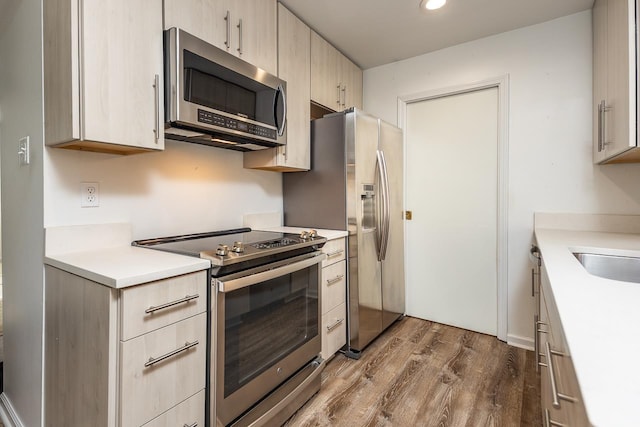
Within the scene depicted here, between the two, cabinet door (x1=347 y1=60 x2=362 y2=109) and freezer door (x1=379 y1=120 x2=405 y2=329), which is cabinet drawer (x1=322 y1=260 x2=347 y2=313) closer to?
freezer door (x1=379 y1=120 x2=405 y2=329)

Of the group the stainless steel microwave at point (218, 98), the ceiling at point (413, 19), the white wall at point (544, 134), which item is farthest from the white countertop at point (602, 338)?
the ceiling at point (413, 19)

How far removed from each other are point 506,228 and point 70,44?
2.85m

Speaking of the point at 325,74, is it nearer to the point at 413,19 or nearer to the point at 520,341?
the point at 413,19

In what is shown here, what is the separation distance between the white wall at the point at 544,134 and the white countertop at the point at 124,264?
239cm

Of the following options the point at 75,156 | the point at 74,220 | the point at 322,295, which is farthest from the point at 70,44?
the point at 322,295

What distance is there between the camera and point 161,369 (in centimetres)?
114

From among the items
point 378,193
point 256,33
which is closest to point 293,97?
point 256,33

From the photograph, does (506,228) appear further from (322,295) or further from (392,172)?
(322,295)

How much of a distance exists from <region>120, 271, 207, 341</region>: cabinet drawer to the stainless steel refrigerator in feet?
4.08

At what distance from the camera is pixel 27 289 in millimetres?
1520

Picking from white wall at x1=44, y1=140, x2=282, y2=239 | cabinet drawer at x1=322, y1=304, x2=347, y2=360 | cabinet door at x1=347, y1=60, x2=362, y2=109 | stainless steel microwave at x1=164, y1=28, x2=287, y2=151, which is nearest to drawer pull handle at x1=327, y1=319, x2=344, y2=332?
cabinet drawer at x1=322, y1=304, x2=347, y2=360

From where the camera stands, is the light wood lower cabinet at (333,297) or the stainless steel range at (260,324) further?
the light wood lower cabinet at (333,297)

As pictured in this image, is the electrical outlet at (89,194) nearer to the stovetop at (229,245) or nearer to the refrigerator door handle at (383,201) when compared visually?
the stovetop at (229,245)

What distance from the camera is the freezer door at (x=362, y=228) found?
89.1 inches
